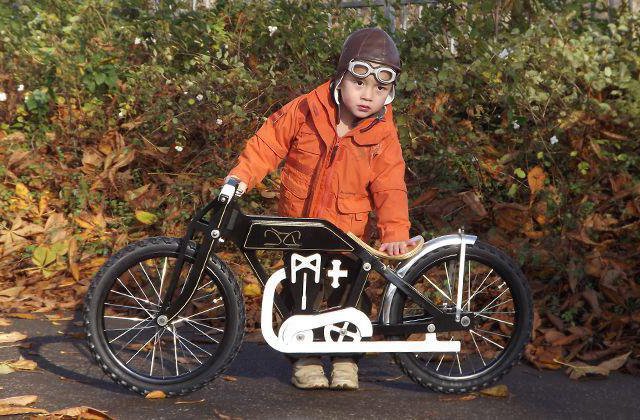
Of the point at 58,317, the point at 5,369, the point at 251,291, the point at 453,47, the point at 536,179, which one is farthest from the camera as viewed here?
the point at 453,47

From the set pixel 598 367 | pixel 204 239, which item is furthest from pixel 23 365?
pixel 598 367

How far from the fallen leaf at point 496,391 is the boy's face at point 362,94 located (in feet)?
4.61

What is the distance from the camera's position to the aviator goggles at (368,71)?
447 cm

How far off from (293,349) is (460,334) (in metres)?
1.41

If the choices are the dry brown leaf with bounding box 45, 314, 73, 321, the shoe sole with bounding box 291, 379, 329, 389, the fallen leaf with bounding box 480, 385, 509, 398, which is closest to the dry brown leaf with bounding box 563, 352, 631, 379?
the fallen leaf with bounding box 480, 385, 509, 398

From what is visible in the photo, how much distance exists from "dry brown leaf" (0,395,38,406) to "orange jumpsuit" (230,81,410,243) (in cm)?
132

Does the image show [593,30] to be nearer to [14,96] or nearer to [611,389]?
[611,389]

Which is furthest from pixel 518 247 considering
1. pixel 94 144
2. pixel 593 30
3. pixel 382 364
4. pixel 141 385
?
pixel 94 144

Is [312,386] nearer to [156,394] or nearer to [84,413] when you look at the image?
[156,394]

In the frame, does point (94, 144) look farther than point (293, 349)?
Yes

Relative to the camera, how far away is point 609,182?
635 centimetres

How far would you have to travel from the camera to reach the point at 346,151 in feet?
14.9

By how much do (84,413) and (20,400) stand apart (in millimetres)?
369

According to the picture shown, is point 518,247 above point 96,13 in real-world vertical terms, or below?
below
